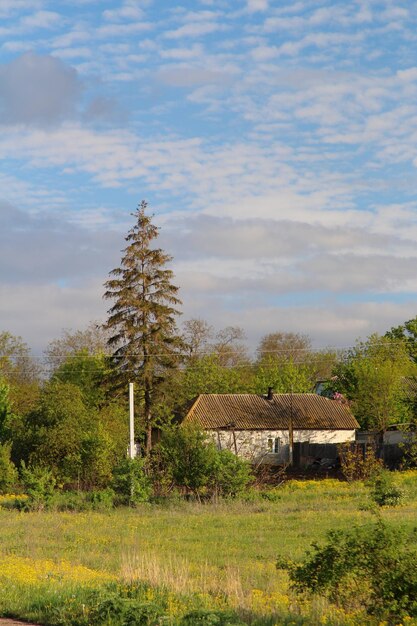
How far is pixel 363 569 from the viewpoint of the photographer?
11688mm

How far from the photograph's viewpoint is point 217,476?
36469 millimetres

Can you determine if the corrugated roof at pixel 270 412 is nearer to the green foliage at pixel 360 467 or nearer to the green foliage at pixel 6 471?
the green foliage at pixel 360 467

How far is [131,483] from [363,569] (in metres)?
24.9

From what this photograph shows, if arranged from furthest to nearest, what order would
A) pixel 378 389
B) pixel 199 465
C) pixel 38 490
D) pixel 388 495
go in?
pixel 378 389 → pixel 199 465 → pixel 38 490 → pixel 388 495

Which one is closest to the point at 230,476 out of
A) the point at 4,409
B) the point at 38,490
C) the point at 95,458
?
the point at 38,490

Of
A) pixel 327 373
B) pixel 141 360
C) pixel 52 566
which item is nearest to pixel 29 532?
pixel 52 566

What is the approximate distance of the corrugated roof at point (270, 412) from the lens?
64.2 meters

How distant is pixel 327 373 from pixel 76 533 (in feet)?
257

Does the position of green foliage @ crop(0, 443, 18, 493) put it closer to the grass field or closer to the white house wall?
the grass field

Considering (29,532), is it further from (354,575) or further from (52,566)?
(354,575)

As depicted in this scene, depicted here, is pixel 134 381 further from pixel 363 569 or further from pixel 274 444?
pixel 363 569

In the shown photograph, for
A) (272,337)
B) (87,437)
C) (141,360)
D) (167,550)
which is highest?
(272,337)

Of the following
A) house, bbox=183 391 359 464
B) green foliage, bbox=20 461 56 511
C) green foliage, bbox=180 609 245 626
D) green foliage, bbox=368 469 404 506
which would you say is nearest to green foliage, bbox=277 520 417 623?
green foliage, bbox=180 609 245 626

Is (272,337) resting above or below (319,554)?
above
